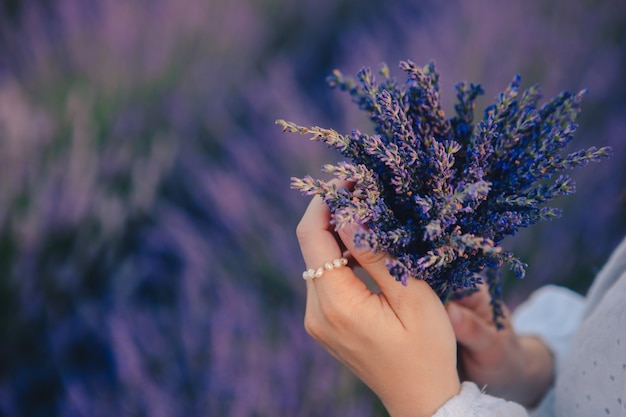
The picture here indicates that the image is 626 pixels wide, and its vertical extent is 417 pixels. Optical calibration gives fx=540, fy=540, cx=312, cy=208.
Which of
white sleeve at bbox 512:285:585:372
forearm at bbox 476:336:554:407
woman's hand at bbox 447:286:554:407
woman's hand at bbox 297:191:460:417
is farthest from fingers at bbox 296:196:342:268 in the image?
white sleeve at bbox 512:285:585:372

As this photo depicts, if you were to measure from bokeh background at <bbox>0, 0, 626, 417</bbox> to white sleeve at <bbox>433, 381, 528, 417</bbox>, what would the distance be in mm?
A: 614

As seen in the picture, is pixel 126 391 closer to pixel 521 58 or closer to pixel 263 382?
pixel 263 382

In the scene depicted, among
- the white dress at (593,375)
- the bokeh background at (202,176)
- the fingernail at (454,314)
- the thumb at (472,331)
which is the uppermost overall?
the bokeh background at (202,176)

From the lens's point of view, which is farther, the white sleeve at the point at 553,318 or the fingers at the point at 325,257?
the white sleeve at the point at 553,318

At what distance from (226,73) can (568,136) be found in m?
1.48

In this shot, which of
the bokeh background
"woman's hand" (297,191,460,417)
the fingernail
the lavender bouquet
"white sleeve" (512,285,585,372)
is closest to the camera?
the lavender bouquet

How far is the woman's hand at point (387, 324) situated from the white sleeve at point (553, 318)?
2.16ft

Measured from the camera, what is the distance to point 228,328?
149 cm

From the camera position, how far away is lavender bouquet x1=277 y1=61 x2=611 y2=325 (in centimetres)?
65

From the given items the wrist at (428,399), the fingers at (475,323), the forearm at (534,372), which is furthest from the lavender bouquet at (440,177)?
the forearm at (534,372)

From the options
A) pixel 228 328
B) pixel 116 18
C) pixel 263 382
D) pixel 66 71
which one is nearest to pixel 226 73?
pixel 116 18

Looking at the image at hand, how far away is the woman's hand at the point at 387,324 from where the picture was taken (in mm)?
752

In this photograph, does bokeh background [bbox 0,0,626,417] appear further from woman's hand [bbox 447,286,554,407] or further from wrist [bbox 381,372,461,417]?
wrist [bbox 381,372,461,417]

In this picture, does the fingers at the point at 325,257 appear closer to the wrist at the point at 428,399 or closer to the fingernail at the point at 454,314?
the wrist at the point at 428,399
